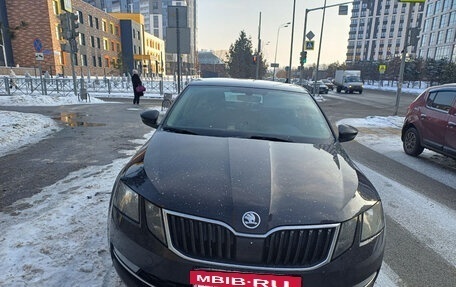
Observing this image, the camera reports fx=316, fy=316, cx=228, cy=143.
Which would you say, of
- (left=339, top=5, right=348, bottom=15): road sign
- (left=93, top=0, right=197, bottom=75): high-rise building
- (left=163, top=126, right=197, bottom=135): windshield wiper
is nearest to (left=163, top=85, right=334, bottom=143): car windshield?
(left=163, top=126, right=197, bottom=135): windshield wiper

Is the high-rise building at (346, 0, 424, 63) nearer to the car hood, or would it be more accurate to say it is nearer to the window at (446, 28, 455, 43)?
the window at (446, 28, 455, 43)

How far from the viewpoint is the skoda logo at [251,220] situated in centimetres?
180

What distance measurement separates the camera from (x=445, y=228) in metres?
3.98

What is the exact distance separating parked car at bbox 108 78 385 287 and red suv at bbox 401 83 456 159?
17.6 feet

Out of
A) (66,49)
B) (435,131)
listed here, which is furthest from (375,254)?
(66,49)

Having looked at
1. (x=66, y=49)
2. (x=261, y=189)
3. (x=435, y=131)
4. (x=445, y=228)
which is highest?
(x=66, y=49)

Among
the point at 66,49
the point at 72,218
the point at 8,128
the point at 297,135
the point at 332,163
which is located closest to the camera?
the point at 332,163

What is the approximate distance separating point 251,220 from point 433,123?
274 inches

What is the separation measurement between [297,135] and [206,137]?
0.94 m

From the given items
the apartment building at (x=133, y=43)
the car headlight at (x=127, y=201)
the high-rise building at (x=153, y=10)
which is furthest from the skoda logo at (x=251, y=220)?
the high-rise building at (x=153, y=10)

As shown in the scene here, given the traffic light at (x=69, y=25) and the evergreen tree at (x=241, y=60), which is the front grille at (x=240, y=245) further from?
the evergreen tree at (x=241, y=60)

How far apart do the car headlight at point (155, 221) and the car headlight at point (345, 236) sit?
1031mm

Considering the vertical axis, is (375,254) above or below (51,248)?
above

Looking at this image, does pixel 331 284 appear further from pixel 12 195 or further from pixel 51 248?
pixel 12 195
